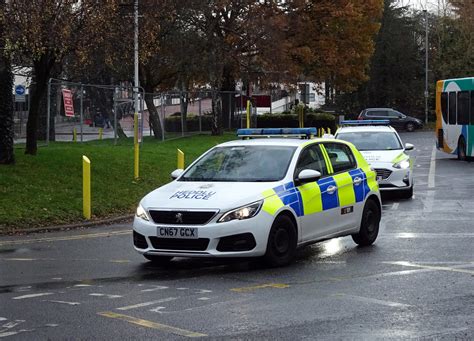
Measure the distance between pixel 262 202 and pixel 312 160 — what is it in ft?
5.35

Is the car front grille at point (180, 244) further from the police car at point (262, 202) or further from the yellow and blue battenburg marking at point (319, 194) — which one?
the yellow and blue battenburg marking at point (319, 194)

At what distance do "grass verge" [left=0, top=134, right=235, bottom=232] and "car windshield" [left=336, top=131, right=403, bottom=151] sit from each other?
4538 mm

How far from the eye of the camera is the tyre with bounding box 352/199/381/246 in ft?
37.6

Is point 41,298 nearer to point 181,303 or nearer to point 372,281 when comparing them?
point 181,303

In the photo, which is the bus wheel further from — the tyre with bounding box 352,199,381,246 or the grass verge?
the tyre with bounding box 352,199,381,246

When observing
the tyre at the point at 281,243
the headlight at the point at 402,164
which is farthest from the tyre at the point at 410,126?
the tyre at the point at 281,243

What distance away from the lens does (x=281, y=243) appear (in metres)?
9.70

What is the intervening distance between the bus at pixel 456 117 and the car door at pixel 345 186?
18722mm

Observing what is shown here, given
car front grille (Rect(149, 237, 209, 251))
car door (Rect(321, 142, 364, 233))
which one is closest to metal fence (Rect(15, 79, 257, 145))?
car door (Rect(321, 142, 364, 233))

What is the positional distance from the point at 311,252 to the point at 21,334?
5.14m

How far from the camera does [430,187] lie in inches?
812

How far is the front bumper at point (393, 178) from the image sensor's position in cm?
1809

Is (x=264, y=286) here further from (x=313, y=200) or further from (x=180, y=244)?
(x=313, y=200)

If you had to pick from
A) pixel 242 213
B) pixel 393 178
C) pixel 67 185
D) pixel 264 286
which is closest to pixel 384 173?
pixel 393 178
